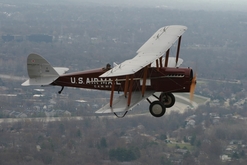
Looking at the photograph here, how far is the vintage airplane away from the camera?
15.7m

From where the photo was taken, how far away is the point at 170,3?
148 m

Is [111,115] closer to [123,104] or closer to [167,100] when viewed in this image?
[167,100]

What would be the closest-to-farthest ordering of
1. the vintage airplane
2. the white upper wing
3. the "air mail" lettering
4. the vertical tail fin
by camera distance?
the white upper wing < the vintage airplane < the "air mail" lettering < the vertical tail fin

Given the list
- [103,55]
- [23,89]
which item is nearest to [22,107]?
[23,89]

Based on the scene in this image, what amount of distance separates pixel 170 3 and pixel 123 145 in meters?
112

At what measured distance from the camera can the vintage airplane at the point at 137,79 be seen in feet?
51.4

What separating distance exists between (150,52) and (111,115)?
83.4ft

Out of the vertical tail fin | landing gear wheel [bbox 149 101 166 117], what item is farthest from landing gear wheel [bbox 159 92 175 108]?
the vertical tail fin

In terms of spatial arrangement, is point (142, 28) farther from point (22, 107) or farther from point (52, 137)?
point (52, 137)

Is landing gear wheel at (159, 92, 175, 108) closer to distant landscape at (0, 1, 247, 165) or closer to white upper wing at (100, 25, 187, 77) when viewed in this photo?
distant landscape at (0, 1, 247, 165)

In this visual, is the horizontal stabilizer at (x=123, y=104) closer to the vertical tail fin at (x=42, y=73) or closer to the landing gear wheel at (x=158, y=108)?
the landing gear wheel at (x=158, y=108)

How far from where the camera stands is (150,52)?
16828mm

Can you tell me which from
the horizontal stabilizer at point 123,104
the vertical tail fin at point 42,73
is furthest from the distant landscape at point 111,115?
the vertical tail fin at point 42,73

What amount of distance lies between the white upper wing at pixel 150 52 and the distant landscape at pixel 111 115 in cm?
100
